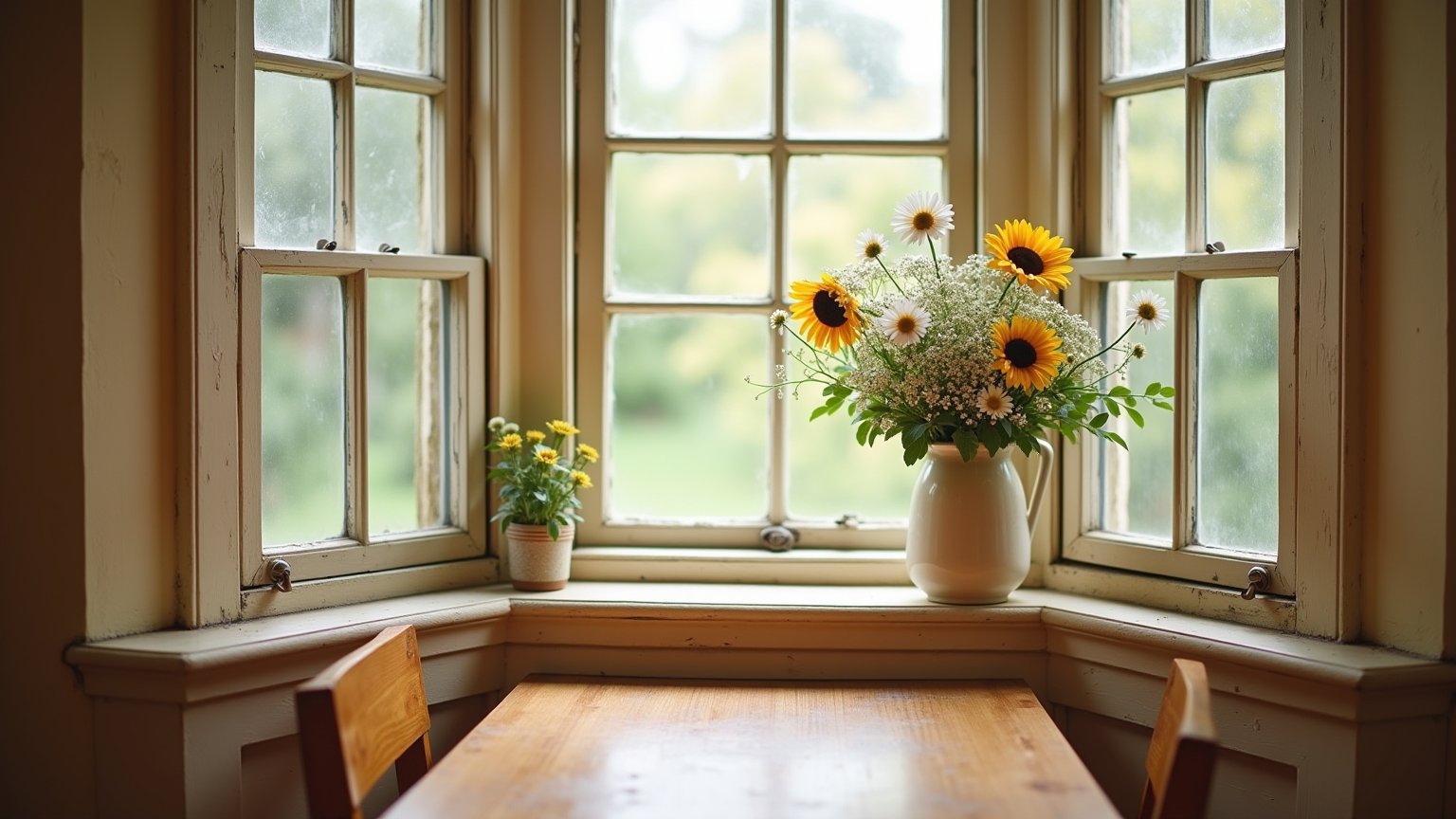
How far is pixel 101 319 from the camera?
177 cm

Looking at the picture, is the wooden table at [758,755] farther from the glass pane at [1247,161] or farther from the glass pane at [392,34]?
the glass pane at [392,34]

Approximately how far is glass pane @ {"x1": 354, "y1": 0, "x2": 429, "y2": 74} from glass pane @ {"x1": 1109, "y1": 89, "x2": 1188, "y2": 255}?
1.34 meters

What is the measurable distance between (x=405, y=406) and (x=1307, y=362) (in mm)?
1580

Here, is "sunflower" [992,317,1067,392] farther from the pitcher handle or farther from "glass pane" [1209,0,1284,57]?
"glass pane" [1209,0,1284,57]

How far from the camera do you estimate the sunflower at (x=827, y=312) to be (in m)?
2.02

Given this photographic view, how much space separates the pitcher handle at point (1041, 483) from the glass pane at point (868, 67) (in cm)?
70

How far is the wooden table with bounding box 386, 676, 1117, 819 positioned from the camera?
146 cm

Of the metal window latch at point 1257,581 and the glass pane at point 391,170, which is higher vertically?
the glass pane at point 391,170

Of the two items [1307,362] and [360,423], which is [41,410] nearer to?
[360,423]

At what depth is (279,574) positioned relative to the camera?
77.8 inches

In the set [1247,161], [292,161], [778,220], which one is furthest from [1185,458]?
[292,161]

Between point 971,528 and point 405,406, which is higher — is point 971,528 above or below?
below

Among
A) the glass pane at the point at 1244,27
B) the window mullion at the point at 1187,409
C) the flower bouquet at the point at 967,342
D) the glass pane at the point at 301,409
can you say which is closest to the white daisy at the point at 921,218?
the flower bouquet at the point at 967,342

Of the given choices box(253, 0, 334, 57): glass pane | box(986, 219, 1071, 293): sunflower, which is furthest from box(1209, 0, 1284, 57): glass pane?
box(253, 0, 334, 57): glass pane
